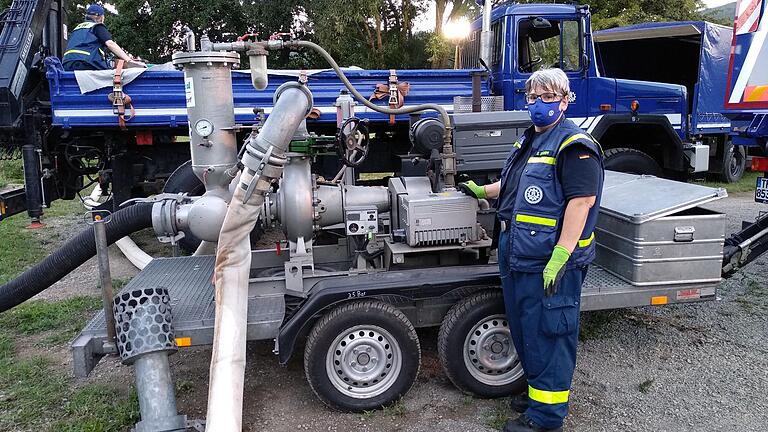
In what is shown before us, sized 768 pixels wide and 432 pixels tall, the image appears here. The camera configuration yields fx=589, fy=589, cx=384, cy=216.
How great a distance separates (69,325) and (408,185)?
10.8 ft

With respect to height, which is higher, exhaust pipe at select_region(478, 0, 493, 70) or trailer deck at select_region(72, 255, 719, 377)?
exhaust pipe at select_region(478, 0, 493, 70)

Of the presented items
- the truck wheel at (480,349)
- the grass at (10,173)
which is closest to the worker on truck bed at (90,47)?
the truck wheel at (480,349)

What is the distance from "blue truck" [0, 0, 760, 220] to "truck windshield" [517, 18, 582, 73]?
0.01m

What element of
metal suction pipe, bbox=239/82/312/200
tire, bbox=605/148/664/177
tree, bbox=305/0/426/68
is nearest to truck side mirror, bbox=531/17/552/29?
tire, bbox=605/148/664/177

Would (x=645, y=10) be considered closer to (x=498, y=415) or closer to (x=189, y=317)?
(x=498, y=415)

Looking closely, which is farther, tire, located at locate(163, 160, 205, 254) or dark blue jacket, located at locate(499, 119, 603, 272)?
tire, located at locate(163, 160, 205, 254)

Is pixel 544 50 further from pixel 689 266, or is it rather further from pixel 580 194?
pixel 580 194

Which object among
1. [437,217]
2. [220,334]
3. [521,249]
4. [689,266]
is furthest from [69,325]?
[689,266]

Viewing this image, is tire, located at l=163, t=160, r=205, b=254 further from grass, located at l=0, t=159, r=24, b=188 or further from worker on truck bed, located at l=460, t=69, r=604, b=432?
grass, located at l=0, t=159, r=24, b=188

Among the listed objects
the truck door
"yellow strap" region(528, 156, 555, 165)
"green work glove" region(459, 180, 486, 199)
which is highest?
the truck door

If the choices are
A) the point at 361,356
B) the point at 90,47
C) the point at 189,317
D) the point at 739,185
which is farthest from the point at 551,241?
the point at 739,185

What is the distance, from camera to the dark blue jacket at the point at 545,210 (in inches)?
122

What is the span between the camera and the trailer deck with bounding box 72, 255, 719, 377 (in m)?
3.38

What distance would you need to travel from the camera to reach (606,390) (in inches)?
151
